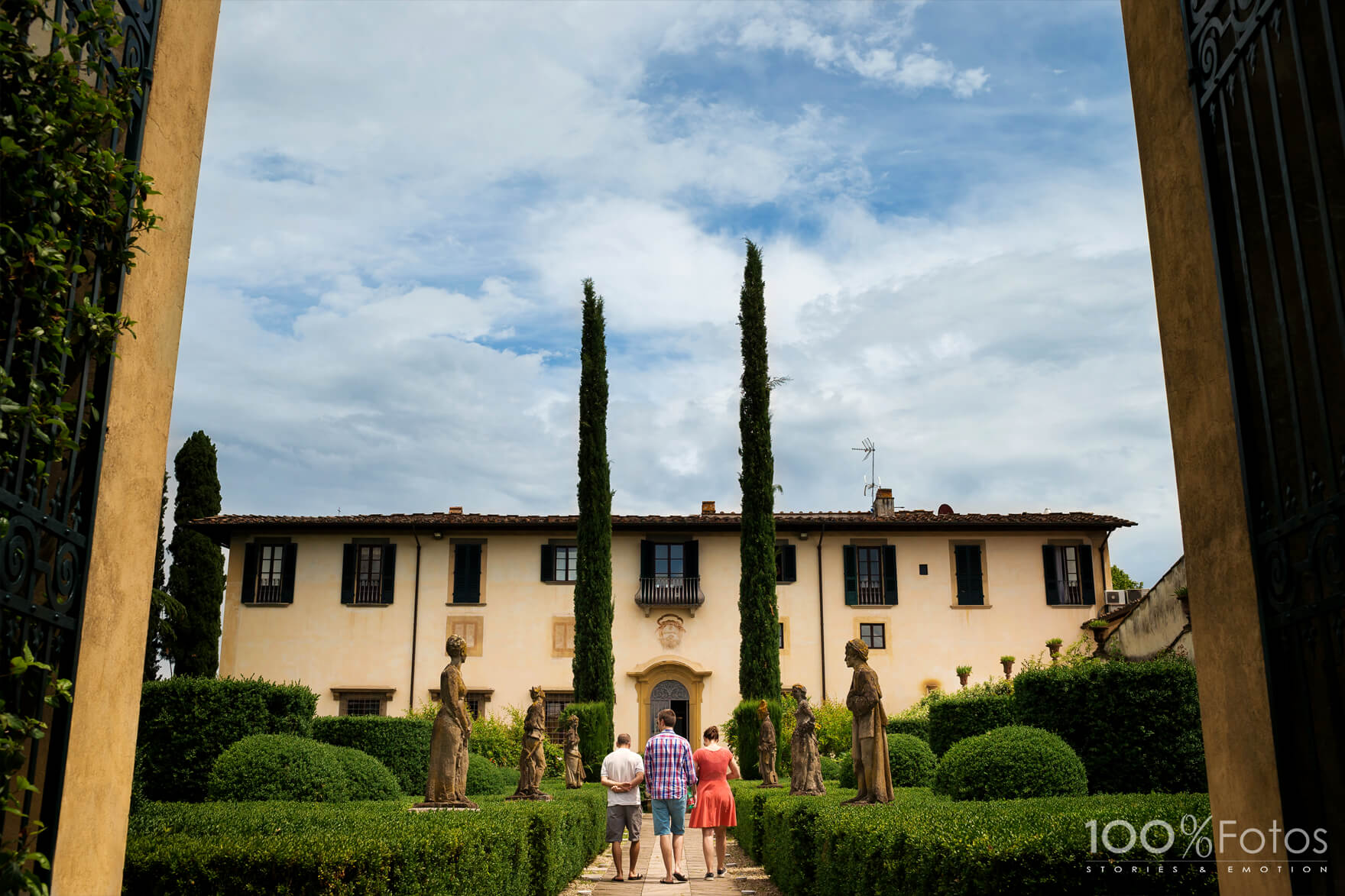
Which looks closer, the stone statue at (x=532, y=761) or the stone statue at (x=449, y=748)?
the stone statue at (x=449, y=748)

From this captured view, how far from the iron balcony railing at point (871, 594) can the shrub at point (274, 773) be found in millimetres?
19290

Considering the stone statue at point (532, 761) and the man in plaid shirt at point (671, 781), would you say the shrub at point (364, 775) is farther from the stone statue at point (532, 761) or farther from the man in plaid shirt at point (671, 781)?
the man in plaid shirt at point (671, 781)

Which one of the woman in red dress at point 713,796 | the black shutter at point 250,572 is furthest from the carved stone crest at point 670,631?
the woman in red dress at point 713,796

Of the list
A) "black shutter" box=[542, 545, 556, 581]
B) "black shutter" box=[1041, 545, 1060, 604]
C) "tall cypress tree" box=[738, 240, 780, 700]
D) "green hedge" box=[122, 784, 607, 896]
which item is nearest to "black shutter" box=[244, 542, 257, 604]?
"black shutter" box=[542, 545, 556, 581]

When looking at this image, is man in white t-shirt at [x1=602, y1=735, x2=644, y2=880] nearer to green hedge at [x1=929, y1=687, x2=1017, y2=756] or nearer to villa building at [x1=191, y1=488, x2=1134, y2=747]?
green hedge at [x1=929, y1=687, x2=1017, y2=756]

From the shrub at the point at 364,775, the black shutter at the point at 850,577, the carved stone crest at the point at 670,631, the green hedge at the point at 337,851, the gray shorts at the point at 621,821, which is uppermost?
the black shutter at the point at 850,577

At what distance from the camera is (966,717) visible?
603 inches

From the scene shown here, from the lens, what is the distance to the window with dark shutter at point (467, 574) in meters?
28.2

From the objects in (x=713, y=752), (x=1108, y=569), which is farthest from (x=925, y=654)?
(x=713, y=752)

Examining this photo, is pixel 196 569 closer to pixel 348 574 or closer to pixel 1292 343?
pixel 348 574

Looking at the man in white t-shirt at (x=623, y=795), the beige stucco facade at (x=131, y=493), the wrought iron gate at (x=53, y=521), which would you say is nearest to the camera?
the wrought iron gate at (x=53, y=521)

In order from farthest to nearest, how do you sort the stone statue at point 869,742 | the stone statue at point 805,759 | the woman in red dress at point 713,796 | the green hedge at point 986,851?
the woman in red dress at point 713,796 → the stone statue at point 805,759 → the stone statue at point 869,742 → the green hedge at point 986,851

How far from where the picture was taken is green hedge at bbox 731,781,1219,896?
4781 millimetres

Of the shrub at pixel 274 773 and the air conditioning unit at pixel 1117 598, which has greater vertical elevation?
the air conditioning unit at pixel 1117 598
